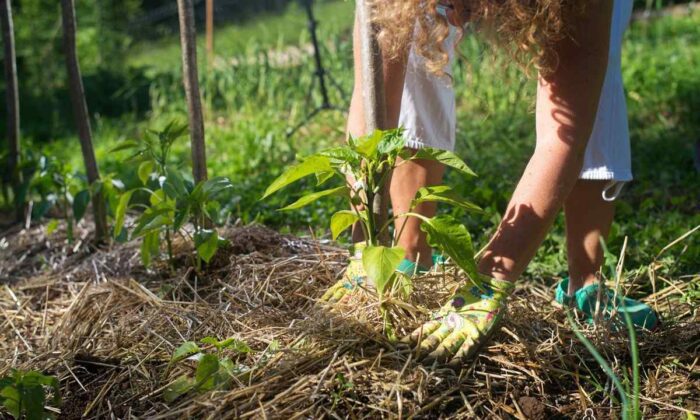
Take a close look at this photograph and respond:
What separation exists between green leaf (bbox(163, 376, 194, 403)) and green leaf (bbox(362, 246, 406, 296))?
0.45 meters

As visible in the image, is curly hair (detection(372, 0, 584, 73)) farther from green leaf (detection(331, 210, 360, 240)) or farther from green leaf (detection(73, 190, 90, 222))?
green leaf (detection(73, 190, 90, 222))

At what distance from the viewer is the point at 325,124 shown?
187 inches

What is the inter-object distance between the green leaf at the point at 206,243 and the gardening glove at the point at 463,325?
0.67 m

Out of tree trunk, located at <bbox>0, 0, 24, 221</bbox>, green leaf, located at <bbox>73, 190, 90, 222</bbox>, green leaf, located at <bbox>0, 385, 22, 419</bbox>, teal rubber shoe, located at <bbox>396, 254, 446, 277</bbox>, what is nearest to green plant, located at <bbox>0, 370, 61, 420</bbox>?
green leaf, located at <bbox>0, 385, 22, 419</bbox>

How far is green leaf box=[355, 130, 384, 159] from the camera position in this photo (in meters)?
1.80

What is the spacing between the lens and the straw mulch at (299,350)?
172 centimetres

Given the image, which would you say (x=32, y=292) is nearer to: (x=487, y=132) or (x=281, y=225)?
(x=281, y=225)

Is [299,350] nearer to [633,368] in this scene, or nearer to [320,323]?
[320,323]

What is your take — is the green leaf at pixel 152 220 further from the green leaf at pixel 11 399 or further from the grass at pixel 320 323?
the green leaf at pixel 11 399

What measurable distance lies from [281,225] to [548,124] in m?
1.46

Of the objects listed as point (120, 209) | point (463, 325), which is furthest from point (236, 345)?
point (120, 209)

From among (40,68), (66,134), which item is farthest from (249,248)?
(40,68)

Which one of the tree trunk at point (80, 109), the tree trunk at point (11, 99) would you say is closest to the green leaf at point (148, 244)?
the tree trunk at point (80, 109)

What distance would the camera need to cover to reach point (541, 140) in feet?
6.56
